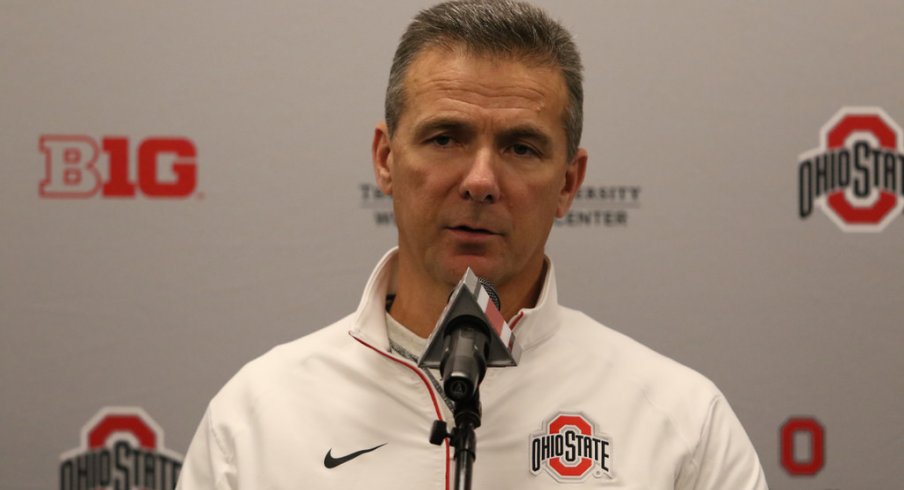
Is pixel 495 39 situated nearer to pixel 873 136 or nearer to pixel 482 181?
pixel 482 181

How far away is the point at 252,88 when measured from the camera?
6.71 ft

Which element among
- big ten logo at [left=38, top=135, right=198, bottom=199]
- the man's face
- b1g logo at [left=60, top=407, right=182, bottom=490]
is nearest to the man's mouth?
the man's face

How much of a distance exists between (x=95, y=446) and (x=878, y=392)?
156 centimetres

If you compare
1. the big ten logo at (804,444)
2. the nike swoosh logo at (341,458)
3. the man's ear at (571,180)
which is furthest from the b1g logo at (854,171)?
the nike swoosh logo at (341,458)

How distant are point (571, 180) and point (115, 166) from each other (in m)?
1.00

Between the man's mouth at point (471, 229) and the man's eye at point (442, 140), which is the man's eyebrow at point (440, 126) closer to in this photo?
the man's eye at point (442, 140)

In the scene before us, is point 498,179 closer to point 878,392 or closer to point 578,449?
point 578,449

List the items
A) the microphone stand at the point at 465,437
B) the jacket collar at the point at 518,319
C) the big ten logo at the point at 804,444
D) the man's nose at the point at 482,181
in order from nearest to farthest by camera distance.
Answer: the microphone stand at the point at 465,437 → the man's nose at the point at 482,181 → the jacket collar at the point at 518,319 → the big ten logo at the point at 804,444

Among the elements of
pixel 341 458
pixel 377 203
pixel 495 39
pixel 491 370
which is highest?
pixel 495 39

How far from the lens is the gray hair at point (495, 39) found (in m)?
1.46

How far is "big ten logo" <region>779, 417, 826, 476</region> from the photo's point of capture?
6.50 feet

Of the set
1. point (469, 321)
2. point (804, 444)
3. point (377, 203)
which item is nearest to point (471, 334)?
point (469, 321)

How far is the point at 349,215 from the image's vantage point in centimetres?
203

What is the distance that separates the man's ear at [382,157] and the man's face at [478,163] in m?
0.08
